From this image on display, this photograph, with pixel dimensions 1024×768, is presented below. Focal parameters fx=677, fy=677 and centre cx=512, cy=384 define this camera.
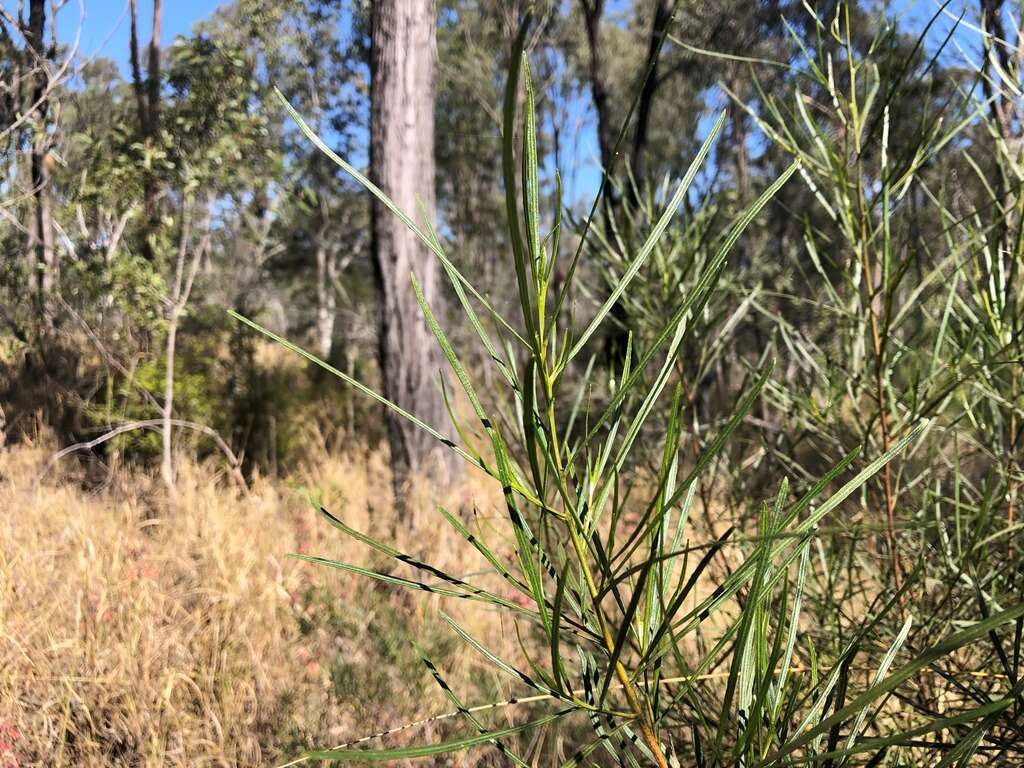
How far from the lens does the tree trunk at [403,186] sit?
10.2 ft

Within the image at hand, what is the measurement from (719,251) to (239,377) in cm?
600

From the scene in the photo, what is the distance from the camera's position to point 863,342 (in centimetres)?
85

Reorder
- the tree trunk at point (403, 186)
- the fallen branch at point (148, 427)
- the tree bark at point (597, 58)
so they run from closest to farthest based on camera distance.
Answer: the tree trunk at point (403, 186), the fallen branch at point (148, 427), the tree bark at point (597, 58)

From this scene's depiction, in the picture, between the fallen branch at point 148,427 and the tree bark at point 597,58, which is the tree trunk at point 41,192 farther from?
the tree bark at point 597,58

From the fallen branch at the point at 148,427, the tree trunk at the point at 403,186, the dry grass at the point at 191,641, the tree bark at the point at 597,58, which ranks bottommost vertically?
the dry grass at the point at 191,641

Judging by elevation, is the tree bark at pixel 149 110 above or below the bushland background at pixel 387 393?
above

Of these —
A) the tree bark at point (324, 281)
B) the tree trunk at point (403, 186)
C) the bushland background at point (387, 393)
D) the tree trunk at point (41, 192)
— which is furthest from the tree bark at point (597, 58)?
the tree bark at point (324, 281)

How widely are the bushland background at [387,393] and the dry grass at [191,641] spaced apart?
0.04 feet

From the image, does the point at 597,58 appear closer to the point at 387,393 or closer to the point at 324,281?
the point at 387,393

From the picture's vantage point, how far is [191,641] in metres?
1.97

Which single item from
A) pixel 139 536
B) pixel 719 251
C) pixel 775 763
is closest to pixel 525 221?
pixel 719 251

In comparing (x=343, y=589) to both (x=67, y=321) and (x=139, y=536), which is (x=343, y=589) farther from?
(x=67, y=321)

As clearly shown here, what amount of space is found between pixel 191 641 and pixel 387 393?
1498mm

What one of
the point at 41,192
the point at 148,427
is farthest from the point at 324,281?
the point at 148,427
